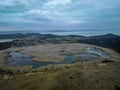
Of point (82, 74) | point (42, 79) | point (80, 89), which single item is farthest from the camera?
point (82, 74)

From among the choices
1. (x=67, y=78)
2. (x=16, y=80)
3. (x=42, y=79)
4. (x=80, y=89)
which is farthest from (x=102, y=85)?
(x=16, y=80)

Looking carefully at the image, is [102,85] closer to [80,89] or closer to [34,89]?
[80,89]

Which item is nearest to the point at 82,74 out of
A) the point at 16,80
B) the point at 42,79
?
the point at 42,79

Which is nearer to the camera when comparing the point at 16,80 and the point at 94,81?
the point at 94,81

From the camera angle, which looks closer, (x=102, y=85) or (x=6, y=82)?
(x=102, y=85)

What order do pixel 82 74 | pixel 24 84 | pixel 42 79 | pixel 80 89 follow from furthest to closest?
pixel 82 74, pixel 42 79, pixel 24 84, pixel 80 89

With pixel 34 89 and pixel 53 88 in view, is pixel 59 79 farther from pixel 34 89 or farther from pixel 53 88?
pixel 34 89

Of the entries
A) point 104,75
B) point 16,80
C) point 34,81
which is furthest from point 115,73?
point 16,80

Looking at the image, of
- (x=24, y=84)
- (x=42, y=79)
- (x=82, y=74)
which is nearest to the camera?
(x=24, y=84)
